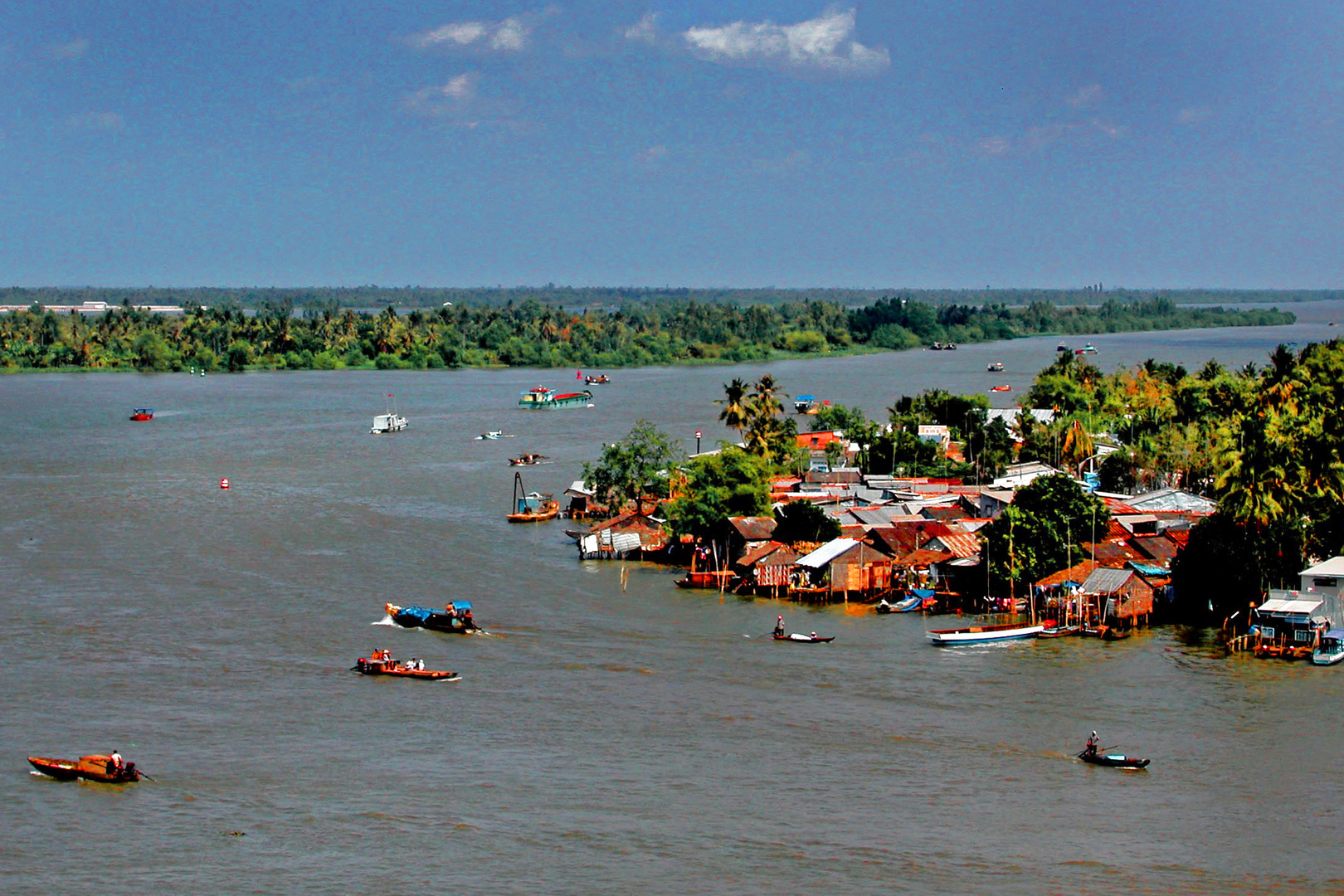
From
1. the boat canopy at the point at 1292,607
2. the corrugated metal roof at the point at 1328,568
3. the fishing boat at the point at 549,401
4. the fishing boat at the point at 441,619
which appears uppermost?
the fishing boat at the point at 549,401

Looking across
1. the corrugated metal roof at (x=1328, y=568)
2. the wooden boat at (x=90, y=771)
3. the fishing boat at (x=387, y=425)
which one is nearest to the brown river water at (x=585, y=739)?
the wooden boat at (x=90, y=771)

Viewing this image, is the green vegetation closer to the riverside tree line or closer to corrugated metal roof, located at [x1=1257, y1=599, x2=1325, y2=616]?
the riverside tree line

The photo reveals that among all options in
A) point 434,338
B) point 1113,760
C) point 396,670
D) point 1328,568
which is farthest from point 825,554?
point 434,338

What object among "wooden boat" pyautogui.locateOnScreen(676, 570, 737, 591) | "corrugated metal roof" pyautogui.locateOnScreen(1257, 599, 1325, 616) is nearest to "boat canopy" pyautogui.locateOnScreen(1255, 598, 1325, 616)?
"corrugated metal roof" pyautogui.locateOnScreen(1257, 599, 1325, 616)

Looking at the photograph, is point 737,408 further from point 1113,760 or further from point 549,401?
point 549,401

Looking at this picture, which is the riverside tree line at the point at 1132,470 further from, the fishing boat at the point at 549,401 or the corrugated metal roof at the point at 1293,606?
the fishing boat at the point at 549,401

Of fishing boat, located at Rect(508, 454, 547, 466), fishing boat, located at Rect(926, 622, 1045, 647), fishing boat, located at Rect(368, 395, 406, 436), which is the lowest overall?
fishing boat, located at Rect(926, 622, 1045, 647)

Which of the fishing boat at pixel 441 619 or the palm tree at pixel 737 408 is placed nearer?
the fishing boat at pixel 441 619
